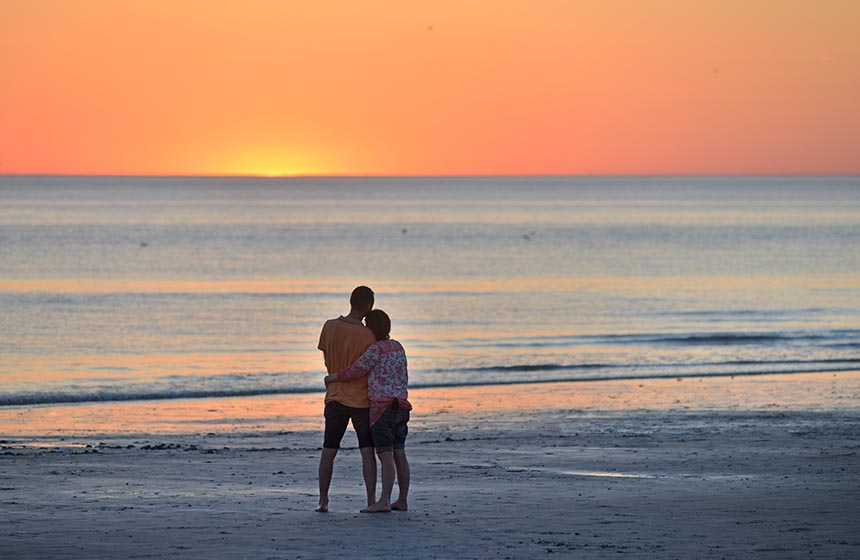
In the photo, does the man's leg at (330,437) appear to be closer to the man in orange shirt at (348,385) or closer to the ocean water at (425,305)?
the man in orange shirt at (348,385)

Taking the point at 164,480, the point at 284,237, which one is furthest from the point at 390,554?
the point at 284,237

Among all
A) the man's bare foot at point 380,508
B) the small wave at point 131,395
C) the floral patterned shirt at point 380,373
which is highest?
the floral patterned shirt at point 380,373

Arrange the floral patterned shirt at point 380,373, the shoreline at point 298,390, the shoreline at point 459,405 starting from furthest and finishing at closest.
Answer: the shoreline at point 298,390
the shoreline at point 459,405
the floral patterned shirt at point 380,373

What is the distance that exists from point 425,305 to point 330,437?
31133 millimetres

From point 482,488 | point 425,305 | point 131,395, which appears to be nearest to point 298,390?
point 131,395

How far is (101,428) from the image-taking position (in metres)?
16.6

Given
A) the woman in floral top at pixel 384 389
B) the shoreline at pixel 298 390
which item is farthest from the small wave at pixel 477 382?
the woman in floral top at pixel 384 389

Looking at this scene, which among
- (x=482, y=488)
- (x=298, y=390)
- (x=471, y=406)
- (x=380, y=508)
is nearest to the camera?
(x=380, y=508)

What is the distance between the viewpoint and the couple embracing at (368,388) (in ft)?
29.9

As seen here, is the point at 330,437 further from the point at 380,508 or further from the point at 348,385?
the point at 380,508

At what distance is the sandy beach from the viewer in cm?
827

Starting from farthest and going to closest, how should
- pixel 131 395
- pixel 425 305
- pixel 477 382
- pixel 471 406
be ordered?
1. pixel 425 305
2. pixel 477 382
3. pixel 131 395
4. pixel 471 406

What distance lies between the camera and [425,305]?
40.4 metres

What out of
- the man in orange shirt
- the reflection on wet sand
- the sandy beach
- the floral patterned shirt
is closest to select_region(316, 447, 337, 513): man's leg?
the man in orange shirt
